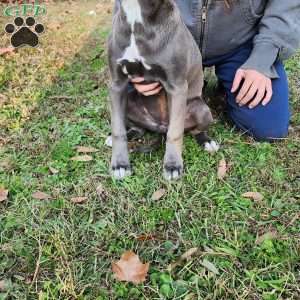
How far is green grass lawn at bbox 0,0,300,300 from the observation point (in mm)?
2082

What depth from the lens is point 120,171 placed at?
2.78 meters

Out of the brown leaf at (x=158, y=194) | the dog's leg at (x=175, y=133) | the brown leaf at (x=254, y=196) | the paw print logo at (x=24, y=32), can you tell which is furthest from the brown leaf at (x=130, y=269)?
the paw print logo at (x=24, y=32)

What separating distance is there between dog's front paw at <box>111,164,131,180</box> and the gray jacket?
97 cm

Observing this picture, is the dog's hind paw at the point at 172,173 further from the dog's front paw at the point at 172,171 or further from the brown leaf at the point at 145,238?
the brown leaf at the point at 145,238

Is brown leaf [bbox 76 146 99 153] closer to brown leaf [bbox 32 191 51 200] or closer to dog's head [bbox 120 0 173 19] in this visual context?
brown leaf [bbox 32 191 51 200]

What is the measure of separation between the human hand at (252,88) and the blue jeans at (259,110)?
2.3 inches

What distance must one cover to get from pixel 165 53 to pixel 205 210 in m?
0.84

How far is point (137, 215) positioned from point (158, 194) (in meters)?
0.21

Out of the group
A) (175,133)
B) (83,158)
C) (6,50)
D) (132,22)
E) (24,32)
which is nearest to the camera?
(132,22)

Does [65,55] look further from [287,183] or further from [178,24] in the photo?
[287,183]

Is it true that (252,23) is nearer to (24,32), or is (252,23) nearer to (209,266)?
(209,266)

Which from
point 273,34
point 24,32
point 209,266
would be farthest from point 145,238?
point 24,32

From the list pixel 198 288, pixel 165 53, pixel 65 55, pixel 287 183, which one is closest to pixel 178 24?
pixel 165 53

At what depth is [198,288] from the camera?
205 cm
